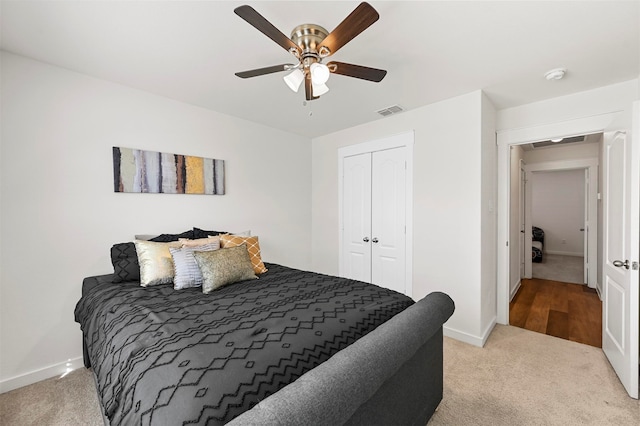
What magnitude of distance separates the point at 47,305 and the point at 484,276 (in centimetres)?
396

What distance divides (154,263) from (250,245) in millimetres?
821

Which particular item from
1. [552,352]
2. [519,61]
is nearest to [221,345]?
[519,61]

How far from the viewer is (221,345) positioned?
3.82 feet

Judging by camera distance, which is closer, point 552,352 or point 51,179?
point 51,179

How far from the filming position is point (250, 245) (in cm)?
270

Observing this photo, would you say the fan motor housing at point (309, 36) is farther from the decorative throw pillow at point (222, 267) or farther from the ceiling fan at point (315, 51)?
the decorative throw pillow at point (222, 267)

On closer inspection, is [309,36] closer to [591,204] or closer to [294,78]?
[294,78]

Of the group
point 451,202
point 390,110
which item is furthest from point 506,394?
point 390,110

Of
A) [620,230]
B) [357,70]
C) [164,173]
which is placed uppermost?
[357,70]

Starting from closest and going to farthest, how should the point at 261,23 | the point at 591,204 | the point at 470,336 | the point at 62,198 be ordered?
the point at 261,23 → the point at 62,198 → the point at 470,336 → the point at 591,204

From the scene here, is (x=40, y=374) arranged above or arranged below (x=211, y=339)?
below

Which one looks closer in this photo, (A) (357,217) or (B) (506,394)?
(B) (506,394)

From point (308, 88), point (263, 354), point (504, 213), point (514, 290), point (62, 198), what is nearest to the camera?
point (263, 354)

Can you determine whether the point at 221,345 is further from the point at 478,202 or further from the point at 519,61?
the point at 519,61
